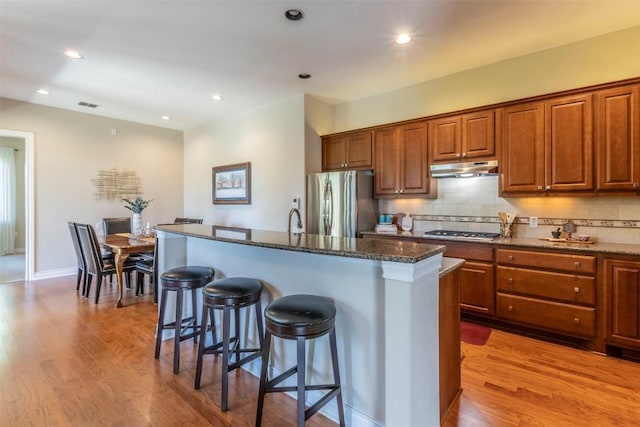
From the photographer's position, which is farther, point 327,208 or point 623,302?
point 327,208

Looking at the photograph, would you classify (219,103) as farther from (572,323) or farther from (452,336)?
(572,323)

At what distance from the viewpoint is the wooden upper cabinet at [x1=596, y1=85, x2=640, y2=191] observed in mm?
2594

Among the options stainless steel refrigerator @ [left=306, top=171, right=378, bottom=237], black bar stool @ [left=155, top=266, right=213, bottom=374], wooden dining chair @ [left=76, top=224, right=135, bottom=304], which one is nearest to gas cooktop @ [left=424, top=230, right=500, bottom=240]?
stainless steel refrigerator @ [left=306, top=171, right=378, bottom=237]

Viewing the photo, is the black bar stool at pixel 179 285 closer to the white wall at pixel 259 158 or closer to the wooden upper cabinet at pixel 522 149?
the white wall at pixel 259 158

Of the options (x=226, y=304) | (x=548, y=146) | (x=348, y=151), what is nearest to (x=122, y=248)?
(x=226, y=304)

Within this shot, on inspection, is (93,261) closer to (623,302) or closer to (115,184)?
(115,184)

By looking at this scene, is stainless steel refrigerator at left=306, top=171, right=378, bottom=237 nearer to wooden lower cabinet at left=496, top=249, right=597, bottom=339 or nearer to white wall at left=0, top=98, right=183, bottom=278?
wooden lower cabinet at left=496, top=249, right=597, bottom=339

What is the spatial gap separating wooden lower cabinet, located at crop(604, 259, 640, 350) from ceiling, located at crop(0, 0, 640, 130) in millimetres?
2106

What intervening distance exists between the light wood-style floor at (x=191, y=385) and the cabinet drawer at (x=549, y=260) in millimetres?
710

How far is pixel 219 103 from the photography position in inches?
198

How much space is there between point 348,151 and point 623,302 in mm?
3240

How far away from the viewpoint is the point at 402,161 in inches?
156

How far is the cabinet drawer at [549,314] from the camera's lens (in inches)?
104

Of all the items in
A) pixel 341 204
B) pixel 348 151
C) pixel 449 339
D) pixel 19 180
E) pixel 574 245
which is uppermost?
pixel 348 151
